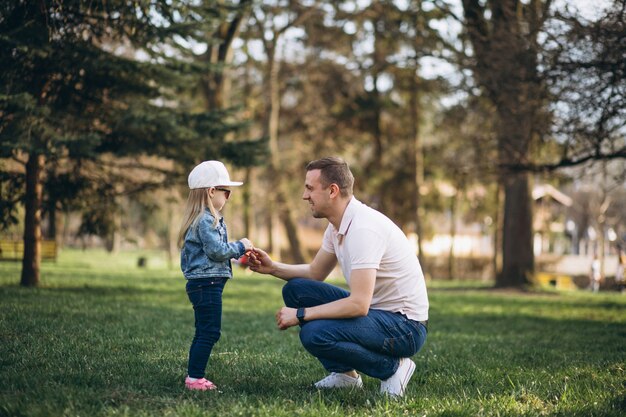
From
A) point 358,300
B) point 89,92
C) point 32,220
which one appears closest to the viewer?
point 358,300

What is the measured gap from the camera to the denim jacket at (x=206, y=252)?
5.11m

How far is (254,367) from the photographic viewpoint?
606 cm

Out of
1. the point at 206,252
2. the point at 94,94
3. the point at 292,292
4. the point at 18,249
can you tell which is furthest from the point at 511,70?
the point at 18,249

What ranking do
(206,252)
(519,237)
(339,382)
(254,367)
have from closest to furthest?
(206,252) → (339,382) → (254,367) → (519,237)

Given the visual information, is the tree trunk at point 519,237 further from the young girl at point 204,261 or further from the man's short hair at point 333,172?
the young girl at point 204,261

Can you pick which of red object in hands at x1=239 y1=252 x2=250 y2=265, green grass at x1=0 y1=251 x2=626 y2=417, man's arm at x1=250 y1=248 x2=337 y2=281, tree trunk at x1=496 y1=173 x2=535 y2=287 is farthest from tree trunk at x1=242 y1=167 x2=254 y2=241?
red object in hands at x1=239 y1=252 x2=250 y2=265

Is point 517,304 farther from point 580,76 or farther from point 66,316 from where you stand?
point 66,316

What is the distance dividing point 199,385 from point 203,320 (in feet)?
1.60

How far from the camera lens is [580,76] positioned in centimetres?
1130

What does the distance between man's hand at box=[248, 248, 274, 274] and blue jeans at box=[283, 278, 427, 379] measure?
85cm

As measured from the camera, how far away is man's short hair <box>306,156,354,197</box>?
5.08 m

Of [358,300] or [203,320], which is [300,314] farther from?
[203,320]

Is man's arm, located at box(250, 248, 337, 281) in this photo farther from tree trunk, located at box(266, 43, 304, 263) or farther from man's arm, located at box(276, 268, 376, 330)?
tree trunk, located at box(266, 43, 304, 263)

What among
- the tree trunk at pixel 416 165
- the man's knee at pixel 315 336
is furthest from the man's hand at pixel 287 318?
the tree trunk at pixel 416 165
